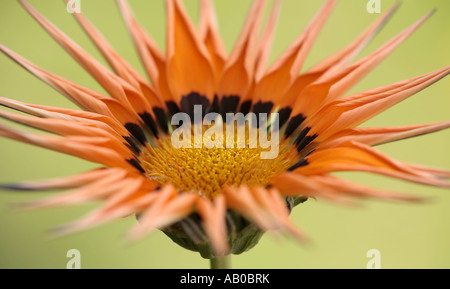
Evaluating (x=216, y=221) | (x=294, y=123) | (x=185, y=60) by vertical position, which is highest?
(x=185, y=60)

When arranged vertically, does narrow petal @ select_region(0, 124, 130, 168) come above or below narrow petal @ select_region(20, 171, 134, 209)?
above

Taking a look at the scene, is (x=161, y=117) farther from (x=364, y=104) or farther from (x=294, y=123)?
(x=364, y=104)

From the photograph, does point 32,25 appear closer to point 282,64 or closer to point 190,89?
point 190,89

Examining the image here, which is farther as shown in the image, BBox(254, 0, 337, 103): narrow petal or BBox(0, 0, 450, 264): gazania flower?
BBox(254, 0, 337, 103): narrow petal

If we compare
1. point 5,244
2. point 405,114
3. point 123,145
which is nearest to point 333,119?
point 123,145

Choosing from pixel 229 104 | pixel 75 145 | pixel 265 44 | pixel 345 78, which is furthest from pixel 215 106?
pixel 75 145

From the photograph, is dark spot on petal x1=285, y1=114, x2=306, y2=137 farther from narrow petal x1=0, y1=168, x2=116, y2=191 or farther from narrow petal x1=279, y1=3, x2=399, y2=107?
narrow petal x1=0, y1=168, x2=116, y2=191

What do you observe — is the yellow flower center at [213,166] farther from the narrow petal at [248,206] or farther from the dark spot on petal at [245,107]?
the narrow petal at [248,206]

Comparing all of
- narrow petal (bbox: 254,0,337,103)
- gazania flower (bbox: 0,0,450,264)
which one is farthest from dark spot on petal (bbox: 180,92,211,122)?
narrow petal (bbox: 254,0,337,103)
